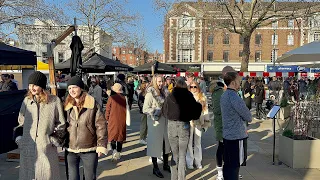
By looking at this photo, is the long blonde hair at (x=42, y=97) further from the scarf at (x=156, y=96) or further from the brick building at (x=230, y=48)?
the brick building at (x=230, y=48)

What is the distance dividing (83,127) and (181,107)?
1.49m

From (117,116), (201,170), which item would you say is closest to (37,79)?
(117,116)

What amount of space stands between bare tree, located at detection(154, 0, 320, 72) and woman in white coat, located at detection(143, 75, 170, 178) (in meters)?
14.1

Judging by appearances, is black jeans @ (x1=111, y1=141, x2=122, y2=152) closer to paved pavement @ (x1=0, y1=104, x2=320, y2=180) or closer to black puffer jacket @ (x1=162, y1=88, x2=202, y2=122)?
paved pavement @ (x1=0, y1=104, x2=320, y2=180)

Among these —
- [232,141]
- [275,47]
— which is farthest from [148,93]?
[275,47]

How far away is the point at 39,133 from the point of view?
3457 millimetres

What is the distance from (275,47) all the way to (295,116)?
156 feet

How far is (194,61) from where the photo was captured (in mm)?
50656

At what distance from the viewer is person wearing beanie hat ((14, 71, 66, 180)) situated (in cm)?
345

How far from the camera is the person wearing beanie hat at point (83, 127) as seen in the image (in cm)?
355

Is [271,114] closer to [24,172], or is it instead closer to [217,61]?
[24,172]

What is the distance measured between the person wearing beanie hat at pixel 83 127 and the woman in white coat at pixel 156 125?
174 centimetres

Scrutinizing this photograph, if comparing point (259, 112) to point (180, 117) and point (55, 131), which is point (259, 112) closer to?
point (180, 117)

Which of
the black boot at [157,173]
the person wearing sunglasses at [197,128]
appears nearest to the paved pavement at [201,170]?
the black boot at [157,173]
